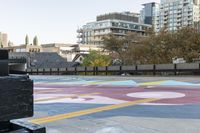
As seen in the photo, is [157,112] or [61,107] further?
[61,107]

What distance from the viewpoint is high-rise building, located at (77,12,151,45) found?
531 feet

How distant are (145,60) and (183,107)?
44.3m

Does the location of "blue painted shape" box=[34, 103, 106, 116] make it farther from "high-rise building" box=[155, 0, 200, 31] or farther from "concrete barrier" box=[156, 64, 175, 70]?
"high-rise building" box=[155, 0, 200, 31]

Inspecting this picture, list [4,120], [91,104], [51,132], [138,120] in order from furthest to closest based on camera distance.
A: 1. [91,104]
2. [138,120]
3. [51,132]
4. [4,120]

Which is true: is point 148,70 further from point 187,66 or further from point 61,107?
point 61,107

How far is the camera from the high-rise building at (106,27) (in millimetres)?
161750

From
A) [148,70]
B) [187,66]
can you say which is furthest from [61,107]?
[148,70]

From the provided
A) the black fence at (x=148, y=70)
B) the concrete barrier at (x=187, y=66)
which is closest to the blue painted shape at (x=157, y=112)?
the black fence at (x=148, y=70)

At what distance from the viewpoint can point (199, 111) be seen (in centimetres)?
680

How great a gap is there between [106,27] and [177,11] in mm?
31187

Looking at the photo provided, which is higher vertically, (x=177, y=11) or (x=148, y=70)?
(x=177, y=11)

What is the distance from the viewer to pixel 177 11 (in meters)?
150

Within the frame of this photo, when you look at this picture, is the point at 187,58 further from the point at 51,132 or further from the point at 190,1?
the point at 190,1

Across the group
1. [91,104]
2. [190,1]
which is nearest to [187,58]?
[91,104]
